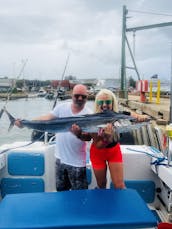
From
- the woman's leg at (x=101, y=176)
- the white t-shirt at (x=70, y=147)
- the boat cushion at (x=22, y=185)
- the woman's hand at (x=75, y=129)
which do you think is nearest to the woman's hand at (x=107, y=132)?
the woman's hand at (x=75, y=129)

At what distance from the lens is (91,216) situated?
2184mm

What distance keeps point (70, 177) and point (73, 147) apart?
0.97ft

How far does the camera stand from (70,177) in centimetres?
312

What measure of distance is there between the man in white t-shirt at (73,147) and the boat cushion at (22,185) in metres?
1.06

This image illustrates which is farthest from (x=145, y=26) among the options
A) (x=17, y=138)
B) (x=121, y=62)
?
(x=17, y=138)

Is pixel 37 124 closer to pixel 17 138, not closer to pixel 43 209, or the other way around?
pixel 43 209

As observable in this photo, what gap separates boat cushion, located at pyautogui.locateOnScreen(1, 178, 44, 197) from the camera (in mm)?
4133

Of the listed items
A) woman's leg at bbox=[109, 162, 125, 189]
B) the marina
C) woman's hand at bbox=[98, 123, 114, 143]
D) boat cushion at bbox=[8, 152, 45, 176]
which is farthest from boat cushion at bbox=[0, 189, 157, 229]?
boat cushion at bbox=[8, 152, 45, 176]

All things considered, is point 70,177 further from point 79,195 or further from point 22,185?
point 22,185

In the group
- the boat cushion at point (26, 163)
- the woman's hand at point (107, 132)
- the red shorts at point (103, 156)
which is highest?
the woman's hand at point (107, 132)

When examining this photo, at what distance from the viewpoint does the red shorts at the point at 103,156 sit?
3.03 m

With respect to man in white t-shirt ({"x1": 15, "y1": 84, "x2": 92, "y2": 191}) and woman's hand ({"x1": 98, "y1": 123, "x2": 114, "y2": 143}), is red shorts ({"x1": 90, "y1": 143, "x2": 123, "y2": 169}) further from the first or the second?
woman's hand ({"x1": 98, "y1": 123, "x2": 114, "y2": 143})

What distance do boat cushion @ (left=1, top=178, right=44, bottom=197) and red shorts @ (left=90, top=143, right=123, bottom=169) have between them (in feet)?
4.32

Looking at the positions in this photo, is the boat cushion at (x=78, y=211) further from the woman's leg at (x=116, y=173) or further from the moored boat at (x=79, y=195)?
the woman's leg at (x=116, y=173)
